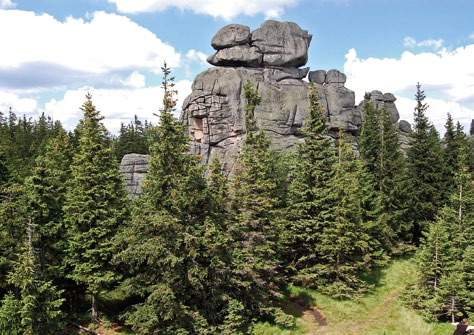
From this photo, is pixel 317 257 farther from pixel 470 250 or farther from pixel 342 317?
pixel 470 250

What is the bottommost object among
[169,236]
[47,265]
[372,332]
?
[372,332]

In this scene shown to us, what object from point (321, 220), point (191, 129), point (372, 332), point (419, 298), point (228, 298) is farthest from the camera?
point (191, 129)

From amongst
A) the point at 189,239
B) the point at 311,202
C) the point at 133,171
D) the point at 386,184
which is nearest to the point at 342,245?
the point at 311,202

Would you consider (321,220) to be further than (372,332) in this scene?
Yes

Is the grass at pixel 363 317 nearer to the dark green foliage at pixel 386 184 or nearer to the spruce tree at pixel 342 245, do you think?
the spruce tree at pixel 342 245

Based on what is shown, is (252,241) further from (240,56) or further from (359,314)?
(240,56)

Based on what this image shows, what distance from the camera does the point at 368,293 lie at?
27.5 meters

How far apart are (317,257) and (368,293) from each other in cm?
462

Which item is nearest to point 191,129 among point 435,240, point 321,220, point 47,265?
point 321,220

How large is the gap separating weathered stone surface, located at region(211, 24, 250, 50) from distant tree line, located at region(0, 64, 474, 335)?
22694 mm

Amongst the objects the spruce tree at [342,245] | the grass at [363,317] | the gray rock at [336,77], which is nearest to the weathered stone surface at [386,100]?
the gray rock at [336,77]

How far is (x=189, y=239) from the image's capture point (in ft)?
61.8

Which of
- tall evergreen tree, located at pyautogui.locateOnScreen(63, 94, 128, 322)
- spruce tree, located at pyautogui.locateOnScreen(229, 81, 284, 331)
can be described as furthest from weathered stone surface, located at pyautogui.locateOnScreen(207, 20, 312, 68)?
tall evergreen tree, located at pyautogui.locateOnScreen(63, 94, 128, 322)

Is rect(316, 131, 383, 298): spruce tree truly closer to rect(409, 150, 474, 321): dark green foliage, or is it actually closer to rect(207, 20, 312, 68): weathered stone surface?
rect(409, 150, 474, 321): dark green foliage
